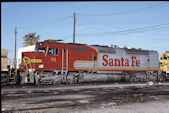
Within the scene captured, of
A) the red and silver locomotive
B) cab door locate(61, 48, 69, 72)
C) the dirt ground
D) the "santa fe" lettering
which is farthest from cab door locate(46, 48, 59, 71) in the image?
the dirt ground

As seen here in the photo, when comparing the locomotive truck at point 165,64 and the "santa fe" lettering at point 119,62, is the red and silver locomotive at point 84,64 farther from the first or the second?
the locomotive truck at point 165,64

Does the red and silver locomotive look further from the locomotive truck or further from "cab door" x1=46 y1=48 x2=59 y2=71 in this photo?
the locomotive truck

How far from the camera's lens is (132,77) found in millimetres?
24703

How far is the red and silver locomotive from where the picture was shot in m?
18.7

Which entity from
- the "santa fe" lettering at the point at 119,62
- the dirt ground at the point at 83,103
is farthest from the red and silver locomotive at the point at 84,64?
the dirt ground at the point at 83,103

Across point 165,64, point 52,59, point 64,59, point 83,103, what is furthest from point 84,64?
point 165,64

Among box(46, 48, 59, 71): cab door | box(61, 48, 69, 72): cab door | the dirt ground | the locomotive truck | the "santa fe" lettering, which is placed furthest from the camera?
the locomotive truck

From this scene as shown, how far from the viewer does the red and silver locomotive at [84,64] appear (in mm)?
18656

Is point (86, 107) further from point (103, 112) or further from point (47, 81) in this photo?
point (47, 81)

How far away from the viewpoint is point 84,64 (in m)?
21.2

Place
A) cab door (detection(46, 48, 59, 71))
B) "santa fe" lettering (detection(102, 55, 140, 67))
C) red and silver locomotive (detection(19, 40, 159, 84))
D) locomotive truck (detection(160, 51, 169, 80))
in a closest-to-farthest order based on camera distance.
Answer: red and silver locomotive (detection(19, 40, 159, 84))
cab door (detection(46, 48, 59, 71))
"santa fe" lettering (detection(102, 55, 140, 67))
locomotive truck (detection(160, 51, 169, 80))

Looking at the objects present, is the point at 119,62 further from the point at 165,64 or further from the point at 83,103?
the point at 83,103

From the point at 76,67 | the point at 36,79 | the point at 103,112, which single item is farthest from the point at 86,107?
the point at 76,67

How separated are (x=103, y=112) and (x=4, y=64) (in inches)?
561
